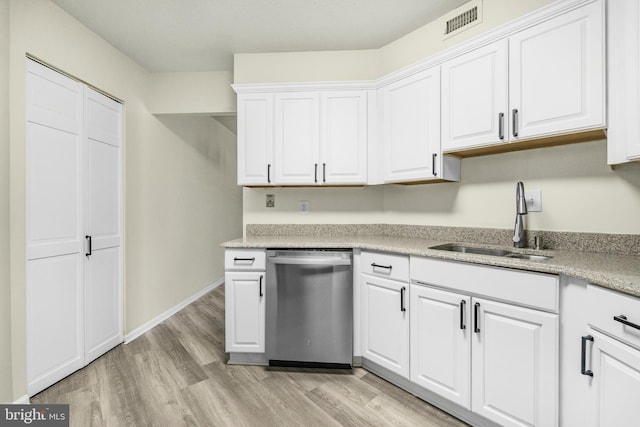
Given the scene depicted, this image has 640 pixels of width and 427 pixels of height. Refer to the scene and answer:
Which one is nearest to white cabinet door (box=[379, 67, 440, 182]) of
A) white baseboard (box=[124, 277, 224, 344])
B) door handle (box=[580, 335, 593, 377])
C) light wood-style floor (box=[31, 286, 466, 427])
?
door handle (box=[580, 335, 593, 377])

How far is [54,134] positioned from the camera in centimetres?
198

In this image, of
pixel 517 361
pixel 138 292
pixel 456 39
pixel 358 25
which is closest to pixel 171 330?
pixel 138 292

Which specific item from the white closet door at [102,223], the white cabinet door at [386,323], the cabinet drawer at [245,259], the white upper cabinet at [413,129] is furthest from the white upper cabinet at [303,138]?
the white closet door at [102,223]

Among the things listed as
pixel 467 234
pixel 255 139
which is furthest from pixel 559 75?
pixel 255 139

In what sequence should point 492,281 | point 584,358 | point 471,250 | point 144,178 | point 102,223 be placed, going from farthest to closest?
point 144,178
point 102,223
point 471,250
point 492,281
point 584,358

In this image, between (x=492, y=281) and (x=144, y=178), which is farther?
(x=144, y=178)

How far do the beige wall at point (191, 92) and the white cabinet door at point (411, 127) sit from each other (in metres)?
1.62

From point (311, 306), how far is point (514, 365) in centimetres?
120

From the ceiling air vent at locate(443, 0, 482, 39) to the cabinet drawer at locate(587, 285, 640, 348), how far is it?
1.84m

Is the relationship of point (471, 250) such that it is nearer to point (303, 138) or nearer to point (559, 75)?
point (559, 75)

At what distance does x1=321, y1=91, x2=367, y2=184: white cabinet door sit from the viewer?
2.46m

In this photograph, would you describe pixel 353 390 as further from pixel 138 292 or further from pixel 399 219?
pixel 138 292

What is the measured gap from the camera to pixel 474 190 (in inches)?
85.8

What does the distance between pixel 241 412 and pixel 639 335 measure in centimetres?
183
